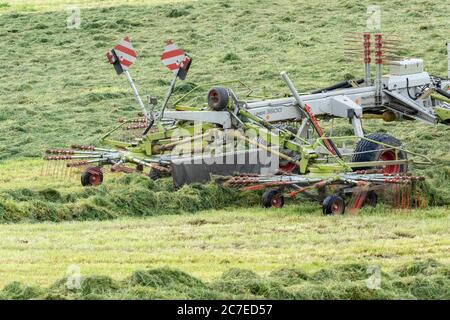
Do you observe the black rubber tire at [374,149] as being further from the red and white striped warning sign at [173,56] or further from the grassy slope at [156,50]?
the grassy slope at [156,50]

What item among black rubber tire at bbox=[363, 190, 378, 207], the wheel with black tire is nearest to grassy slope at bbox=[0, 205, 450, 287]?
black rubber tire at bbox=[363, 190, 378, 207]

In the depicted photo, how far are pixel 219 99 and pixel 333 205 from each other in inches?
103

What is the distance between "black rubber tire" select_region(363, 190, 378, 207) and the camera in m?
19.5

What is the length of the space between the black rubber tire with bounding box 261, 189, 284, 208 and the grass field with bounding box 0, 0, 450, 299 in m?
0.28

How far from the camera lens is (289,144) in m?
20.0

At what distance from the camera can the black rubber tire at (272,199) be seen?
1955cm

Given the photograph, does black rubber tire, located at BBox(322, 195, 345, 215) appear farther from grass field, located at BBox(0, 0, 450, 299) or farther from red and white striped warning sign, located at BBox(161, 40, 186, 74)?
red and white striped warning sign, located at BBox(161, 40, 186, 74)

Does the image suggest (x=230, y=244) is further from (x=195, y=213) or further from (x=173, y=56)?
(x=173, y=56)

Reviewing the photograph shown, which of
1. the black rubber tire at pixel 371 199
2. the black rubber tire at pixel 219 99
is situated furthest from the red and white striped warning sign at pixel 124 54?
the black rubber tire at pixel 371 199

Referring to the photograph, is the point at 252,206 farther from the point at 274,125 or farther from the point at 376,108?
the point at 376,108

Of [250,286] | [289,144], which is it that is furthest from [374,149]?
[250,286]
